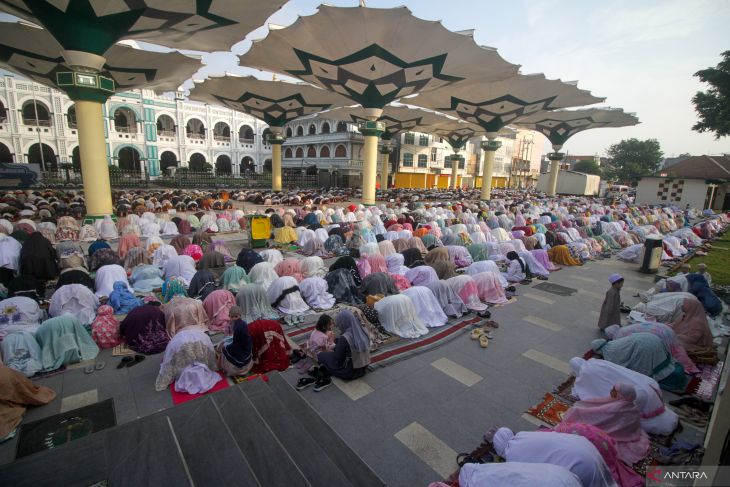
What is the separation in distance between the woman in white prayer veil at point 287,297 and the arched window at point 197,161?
118 feet

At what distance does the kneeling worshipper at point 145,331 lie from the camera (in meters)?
5.59

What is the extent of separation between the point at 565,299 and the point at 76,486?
9.09 metres

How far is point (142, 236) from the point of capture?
42.2ft

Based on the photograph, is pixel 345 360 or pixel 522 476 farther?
pixel 345 360

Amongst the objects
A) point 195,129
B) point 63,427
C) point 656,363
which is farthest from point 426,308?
point 195,129

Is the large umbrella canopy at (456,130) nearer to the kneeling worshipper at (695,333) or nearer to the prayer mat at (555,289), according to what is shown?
the prayer mat at (555,289)

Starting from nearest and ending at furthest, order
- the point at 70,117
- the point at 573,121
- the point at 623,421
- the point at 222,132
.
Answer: the point at 623,421 < the point at 70,117 < the point at 573,121 < the point at 222,132

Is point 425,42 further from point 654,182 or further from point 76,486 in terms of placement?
point 654,182

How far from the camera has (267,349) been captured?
5184 mm

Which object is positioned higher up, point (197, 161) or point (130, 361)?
point (197, 161)

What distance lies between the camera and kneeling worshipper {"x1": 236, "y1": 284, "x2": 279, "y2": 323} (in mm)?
6759

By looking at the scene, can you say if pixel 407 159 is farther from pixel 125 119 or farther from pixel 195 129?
pixel 125 119

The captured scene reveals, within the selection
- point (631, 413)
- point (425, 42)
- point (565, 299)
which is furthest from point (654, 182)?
point (631, 413)

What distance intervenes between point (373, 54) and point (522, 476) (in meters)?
16.3
